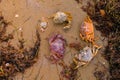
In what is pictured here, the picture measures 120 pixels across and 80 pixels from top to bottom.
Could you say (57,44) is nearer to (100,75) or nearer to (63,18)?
(63,18)

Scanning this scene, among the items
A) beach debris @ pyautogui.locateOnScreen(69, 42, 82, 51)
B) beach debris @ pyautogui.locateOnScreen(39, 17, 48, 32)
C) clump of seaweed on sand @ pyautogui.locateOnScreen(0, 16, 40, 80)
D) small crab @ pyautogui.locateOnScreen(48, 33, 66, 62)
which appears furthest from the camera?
beach debris @ pyautogui.locateOnScreen(39, 17, 48, 32)

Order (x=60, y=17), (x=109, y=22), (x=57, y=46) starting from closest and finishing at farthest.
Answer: (x=57, y=46), (x=60, y=17), (x=109, y=22)

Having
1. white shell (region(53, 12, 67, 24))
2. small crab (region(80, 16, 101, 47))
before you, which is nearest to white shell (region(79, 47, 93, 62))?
small crab (region(80, 16, 101, 47))

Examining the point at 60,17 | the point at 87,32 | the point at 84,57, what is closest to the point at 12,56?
the point at 60,17

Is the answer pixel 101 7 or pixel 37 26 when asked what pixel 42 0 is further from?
pixel 101 7

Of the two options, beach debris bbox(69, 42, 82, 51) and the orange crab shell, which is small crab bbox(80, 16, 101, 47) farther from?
beach debris bbox(69, 42, 82, 51)
